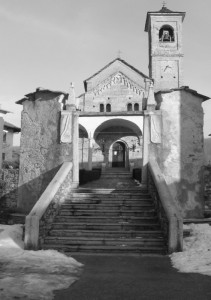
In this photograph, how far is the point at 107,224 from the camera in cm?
912

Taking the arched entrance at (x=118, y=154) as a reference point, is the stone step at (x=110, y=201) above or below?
below

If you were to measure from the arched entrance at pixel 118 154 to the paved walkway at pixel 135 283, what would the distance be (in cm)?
2393

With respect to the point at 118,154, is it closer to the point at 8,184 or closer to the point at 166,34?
the point at 8,184

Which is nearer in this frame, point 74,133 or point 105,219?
point 105,219

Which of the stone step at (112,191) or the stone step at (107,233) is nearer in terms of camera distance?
the stone step at (107,233)

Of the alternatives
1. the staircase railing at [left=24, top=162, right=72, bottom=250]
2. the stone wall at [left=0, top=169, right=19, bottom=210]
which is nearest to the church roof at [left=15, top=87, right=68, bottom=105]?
the staircase railing at [left=24, top=162, right=72, bottom=250]

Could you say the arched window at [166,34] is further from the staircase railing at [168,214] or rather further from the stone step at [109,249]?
the stone step at [109,249]

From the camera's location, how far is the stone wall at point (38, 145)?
12.6 metres

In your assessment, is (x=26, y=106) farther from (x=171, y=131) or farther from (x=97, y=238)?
(x=97, y=238)

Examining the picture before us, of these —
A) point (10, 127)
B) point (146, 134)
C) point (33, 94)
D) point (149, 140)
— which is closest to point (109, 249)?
point (149, 140)

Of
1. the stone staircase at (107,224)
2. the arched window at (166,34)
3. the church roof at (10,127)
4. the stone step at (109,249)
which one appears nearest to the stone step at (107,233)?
the stone staircase at (107,224)

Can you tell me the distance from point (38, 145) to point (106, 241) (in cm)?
603

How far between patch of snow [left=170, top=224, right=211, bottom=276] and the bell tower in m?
29.3

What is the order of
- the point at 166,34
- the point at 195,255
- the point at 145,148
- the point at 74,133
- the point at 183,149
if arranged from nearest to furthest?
1. the point at 195,255
2. the point at 145,148
3. the point at 74,133
4. the point at 183,149
5. the point at 166,34
